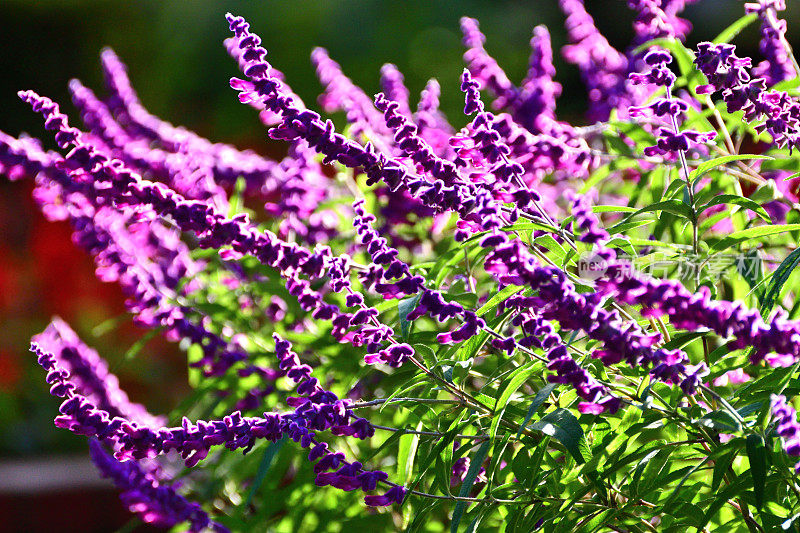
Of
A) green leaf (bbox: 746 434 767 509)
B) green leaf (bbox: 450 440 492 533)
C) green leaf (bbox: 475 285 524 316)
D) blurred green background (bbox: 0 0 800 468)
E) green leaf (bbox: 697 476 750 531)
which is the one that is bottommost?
green leaf (bbox: 697 476 750 531)

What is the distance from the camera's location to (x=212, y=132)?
8.00 metres

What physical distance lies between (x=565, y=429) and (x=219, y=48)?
781 centimetres

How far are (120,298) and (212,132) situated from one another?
2.10 m

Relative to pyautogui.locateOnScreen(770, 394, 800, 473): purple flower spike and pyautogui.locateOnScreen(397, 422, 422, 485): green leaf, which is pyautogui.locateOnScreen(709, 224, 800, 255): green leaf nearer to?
pyautogui.locateOnScreen(770, 394, 800, 473): purple flower spike

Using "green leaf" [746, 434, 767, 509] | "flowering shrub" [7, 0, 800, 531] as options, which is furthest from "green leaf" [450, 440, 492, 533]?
"green leaf" [746, 434, 767, 509]

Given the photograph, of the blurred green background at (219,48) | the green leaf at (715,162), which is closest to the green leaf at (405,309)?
the green leaf at (715,162)

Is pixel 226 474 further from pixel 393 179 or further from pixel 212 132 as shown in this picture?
pixel 212 132

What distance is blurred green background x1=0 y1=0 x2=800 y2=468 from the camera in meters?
7.43

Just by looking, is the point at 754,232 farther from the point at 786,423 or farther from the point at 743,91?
the point at 786,423

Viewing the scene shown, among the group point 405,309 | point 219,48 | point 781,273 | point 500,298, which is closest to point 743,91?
point 781,273

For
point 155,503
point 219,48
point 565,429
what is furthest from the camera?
point 219,48

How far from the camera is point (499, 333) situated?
1.22 m

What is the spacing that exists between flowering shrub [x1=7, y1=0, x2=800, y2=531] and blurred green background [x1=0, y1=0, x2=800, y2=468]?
18.4 feet

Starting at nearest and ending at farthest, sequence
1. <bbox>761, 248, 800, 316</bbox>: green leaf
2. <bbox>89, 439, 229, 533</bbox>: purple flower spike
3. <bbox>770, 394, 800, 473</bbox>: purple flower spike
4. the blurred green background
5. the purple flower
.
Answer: <bbox>770, 394, 800, 473</bbox>: purple flower spike
<bbox>761, 248, 800, 316</bbox>: green leaf
the purple flower
<bbox>89, 439, 229, 533</bbox>: purple flower spike
the blurred green background
